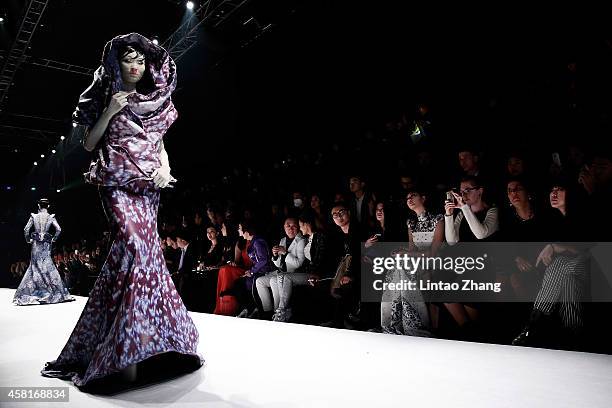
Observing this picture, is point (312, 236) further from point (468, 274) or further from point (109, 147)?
point (109, 147)

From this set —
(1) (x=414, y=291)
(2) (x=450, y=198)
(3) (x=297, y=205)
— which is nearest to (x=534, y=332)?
(1) (x=414, y=291)

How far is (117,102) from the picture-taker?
1.75m

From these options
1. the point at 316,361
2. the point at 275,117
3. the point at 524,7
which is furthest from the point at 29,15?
the point at 316,361

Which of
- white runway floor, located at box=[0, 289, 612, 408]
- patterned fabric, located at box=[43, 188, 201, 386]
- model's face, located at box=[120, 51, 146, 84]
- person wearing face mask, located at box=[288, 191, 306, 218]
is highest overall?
model's face, located at box=[120, 51, 146, 84]

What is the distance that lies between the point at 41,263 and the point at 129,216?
479 cm

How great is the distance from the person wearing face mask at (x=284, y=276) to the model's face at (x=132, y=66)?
8.08ft

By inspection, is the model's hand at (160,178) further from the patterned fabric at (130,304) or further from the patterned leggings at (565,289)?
the patterned leggings at (565,289)

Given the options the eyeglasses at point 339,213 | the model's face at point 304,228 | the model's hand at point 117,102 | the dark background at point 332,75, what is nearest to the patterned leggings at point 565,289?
the dark background at point 332,75

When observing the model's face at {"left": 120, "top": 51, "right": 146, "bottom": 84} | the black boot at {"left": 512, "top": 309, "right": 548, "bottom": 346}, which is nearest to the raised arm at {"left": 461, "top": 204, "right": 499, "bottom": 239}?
the black boot at {"left": 512, "top": 309, "right": 548, "bottom": 346}

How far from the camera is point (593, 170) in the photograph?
2.62m

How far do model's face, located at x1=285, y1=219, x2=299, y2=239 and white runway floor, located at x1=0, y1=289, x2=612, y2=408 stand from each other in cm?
152

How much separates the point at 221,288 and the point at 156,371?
2891 mm

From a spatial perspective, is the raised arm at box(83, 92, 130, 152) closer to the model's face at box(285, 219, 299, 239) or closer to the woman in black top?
the woman in black top

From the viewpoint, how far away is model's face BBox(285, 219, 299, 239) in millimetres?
4310
